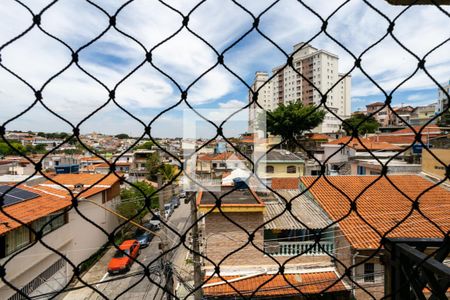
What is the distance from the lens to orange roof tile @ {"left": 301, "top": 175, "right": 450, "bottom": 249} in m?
3.78

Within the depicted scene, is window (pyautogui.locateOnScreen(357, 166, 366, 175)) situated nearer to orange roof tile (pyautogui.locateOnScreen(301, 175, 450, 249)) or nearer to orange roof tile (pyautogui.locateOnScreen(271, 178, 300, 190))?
orange roof tile (pyautogui.locateOnScreen(271, 178, 300, 190))

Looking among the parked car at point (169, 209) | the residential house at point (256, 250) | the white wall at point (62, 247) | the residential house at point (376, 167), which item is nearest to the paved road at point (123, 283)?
the white wall at point (62, 247)

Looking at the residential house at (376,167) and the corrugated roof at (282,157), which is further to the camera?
the corrugated roof at (282,157)

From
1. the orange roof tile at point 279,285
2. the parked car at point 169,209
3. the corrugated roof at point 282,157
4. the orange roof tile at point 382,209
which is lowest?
the parked car at point 169,209

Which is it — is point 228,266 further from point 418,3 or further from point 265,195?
point 418,3

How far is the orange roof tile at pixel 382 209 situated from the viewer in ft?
12.4

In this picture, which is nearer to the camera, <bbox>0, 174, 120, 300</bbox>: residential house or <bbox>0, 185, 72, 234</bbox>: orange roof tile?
<bbox>0, 185, 72, 234</bbox>: orange roof tile

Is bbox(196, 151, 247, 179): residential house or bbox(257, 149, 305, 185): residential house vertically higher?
bbox(196, 151, 247, 179): residential house

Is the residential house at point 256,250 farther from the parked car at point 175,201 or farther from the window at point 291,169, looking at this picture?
the parked car at point 175,201

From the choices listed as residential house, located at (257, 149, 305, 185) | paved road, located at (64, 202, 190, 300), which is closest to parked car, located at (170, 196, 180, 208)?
paved road, located at (64, 202, 190, 300)

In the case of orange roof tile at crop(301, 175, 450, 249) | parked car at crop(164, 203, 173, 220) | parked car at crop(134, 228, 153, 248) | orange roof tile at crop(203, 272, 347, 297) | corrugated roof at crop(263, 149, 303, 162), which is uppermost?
corrugated roof at crop(263, 149, 303, 162)

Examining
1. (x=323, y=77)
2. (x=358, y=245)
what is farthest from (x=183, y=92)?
(x=323, y=77)

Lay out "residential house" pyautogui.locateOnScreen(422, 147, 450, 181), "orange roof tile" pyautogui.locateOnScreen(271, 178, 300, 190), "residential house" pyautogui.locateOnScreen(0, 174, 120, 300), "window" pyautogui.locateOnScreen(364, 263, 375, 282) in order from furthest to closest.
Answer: "orange roof tile" pyautogui.locateOnScreen(271, 178, 300, 190), "residential house" pyautogui.locateOnScreen(422, 147, 450, 181), "residential house" pyautogui.locateOnScreen(0, 174, 120, 300), "window" pyautogui.locateOnScreen(364, 263, 375, 282)

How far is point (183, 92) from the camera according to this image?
26.2 inches
